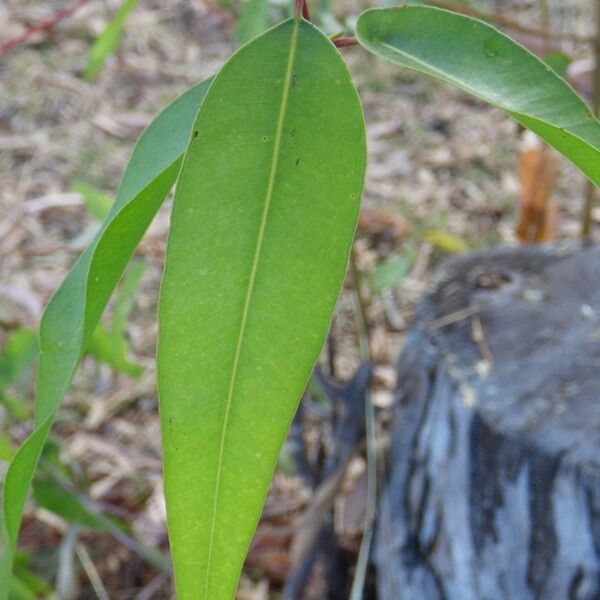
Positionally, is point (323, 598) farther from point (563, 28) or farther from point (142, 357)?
point (563, 28)

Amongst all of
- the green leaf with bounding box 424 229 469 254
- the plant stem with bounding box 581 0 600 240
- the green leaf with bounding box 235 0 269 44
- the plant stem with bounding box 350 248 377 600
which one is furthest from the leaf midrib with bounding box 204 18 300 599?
the green leaf with bounding box 424 229 469 254

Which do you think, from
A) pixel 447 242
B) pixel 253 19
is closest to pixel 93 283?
pixel 253 19

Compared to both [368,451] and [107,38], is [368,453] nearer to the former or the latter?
[368,451]

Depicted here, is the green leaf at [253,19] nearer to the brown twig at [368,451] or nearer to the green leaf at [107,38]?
the green leaf at [107,38]

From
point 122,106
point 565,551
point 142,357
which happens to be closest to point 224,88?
point 565,551

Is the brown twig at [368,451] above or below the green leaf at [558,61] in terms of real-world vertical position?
below

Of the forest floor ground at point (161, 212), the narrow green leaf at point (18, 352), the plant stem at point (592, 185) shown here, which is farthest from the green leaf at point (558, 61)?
the narrow green leaf at point (18, 352)
